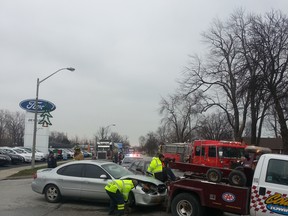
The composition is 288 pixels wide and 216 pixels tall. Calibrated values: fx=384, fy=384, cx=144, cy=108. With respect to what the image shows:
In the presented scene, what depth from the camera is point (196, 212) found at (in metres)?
8.77

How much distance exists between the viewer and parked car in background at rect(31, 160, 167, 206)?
10508 mm

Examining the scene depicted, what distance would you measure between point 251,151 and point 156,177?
3729 millimetres

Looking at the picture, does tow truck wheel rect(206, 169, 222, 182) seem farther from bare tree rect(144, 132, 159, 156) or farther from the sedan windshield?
bare tree rect(144, 132, 159, 156)

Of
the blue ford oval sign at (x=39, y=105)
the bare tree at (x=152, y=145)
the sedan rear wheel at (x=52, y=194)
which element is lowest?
the sedan rear wheel at (x=52, y=194)

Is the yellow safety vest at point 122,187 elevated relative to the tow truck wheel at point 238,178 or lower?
lower

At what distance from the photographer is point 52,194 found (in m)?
11.9

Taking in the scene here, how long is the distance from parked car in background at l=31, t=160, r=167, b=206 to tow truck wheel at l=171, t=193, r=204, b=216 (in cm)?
137

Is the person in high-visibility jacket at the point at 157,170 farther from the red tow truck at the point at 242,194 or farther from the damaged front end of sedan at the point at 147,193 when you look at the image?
the red tow truck at the point at 242,194

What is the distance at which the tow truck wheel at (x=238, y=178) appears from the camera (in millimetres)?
8120

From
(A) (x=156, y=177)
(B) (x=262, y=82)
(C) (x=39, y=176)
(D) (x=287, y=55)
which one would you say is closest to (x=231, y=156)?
(B) (x=262, y=82)

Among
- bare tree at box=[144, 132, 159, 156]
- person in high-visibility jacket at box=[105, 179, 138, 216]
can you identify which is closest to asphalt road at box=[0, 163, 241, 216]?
person in high-visibility jacket at box=[105, 179, 138, 216]

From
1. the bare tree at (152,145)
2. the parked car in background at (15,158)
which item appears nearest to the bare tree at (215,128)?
the bare tree at (152,145)

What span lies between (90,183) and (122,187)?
6.11ft

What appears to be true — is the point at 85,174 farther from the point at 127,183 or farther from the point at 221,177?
the point at 221,177
